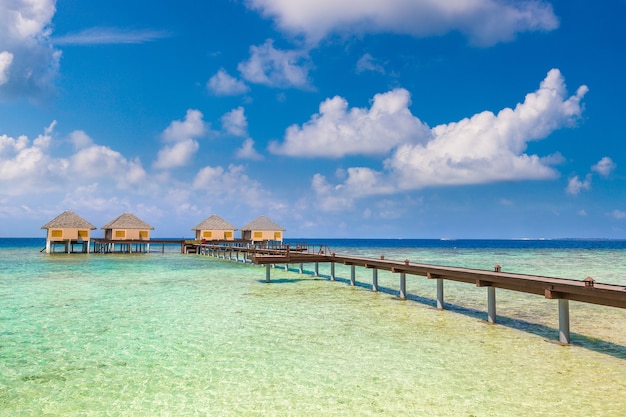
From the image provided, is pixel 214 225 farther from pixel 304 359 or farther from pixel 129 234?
pixel 304 359

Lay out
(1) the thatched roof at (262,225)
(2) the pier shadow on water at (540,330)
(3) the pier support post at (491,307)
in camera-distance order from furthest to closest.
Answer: (1) the thatched roof at (262,225)
(3) the pier support post at (491,307)
(2) the pier shadow on water at (540,330)

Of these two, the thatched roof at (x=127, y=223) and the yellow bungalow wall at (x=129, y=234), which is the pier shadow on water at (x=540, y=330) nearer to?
the yellow bungalow wall at (x=129, y=234)

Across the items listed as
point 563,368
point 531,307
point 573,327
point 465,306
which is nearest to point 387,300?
point 465,306

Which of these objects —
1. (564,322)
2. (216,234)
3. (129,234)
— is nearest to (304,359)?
(564,322)

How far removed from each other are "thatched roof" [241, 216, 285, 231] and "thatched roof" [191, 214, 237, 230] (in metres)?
3.16

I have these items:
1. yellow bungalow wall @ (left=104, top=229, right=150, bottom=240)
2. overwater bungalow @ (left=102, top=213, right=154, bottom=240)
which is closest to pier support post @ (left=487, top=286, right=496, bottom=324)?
overwater bungalow @ (left=102, top=213, right=154, bottom=240)

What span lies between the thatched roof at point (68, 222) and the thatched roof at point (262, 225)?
1814 cm

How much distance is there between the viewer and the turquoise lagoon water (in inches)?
232

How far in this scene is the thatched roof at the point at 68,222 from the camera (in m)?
50.3

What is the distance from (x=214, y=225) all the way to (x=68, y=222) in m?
16.6

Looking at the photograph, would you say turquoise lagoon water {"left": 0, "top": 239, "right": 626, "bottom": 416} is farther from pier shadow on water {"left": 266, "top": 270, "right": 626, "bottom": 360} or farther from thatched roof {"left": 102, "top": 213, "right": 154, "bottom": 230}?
thatched roof {"left": 102, "top": 213, "right": 154, "bottom": 230}

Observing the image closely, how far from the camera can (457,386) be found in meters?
6.50

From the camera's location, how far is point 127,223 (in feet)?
176

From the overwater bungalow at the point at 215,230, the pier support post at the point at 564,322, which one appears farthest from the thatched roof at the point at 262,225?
the pier support post at the point at 564,322
